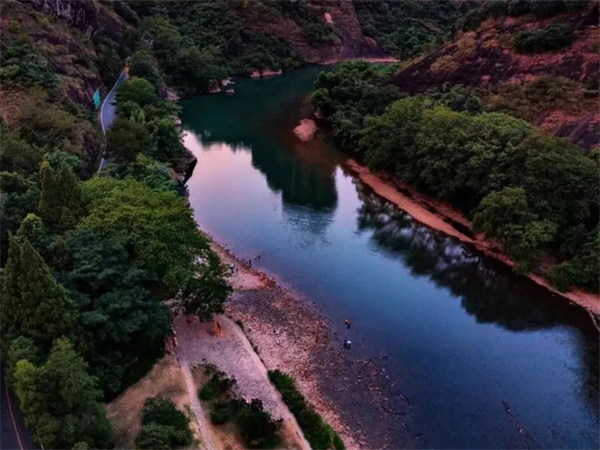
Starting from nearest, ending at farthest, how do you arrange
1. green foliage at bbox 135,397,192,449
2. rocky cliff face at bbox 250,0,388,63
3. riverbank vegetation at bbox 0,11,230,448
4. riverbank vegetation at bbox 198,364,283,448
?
1. riverbank vegetation at bbox 0,11,230,448
2. green foliage at bbox 135,397,192,449
3. riverbank vegetation at bbox 198,364,283,448
4. rocky cliff face at bbox 250,0,388,63

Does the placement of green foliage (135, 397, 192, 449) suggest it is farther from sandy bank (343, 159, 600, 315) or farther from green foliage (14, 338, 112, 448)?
sandy bank (343, 159, 600, 315)

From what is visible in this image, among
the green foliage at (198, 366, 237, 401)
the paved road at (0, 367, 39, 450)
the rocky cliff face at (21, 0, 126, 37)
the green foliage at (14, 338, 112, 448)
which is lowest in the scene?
the paved road at (0, 367, 39, 450)

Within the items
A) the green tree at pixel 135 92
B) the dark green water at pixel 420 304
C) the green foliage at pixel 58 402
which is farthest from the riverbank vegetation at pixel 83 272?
the green tree at pixel 135 92

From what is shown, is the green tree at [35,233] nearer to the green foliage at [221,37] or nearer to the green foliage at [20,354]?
the green foliage at [20,354]

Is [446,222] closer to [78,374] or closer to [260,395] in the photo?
[260,395]

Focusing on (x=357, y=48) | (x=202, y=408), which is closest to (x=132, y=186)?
(x=202, y=408)

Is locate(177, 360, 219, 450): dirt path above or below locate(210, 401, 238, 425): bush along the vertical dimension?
below

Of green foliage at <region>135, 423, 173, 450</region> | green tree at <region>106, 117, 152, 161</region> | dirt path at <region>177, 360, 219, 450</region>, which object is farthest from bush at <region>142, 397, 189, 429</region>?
green tree at <region>106, 117, 152, 161</region>
